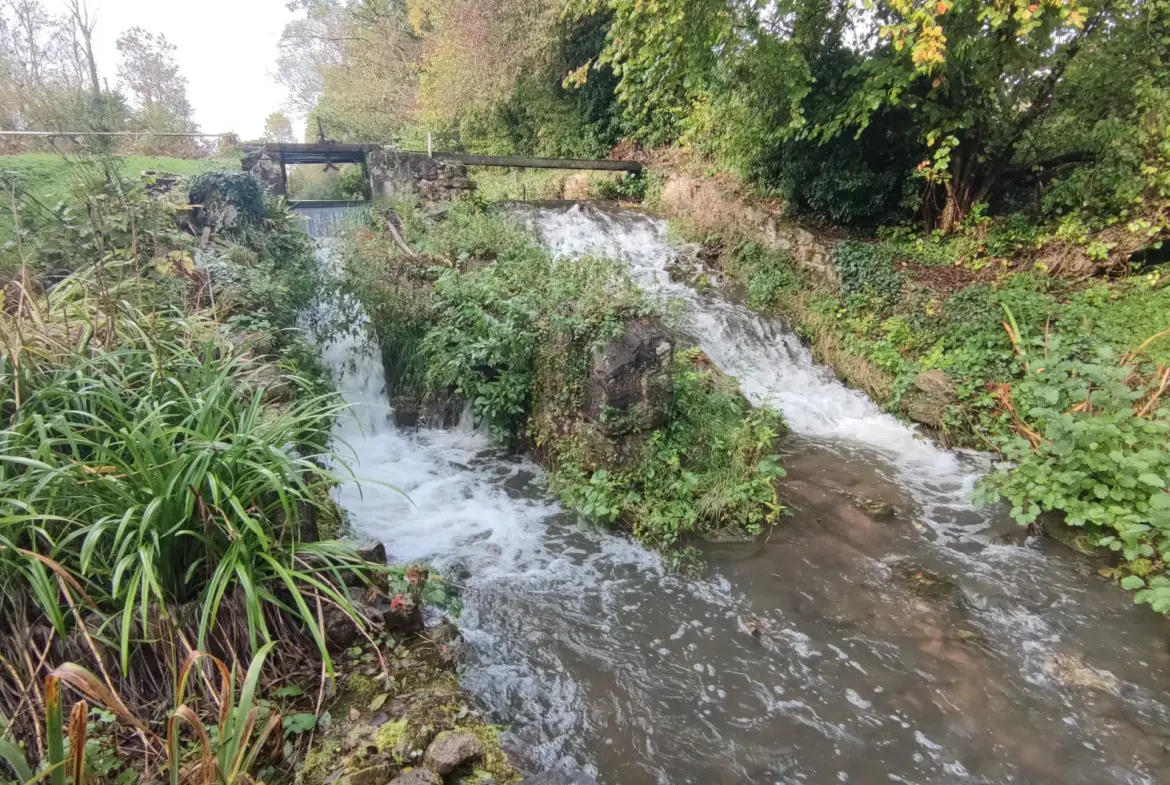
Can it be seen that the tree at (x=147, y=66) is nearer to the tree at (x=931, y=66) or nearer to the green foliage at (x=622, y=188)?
the green foliage at (x=622, y=188)

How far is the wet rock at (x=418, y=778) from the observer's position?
88.6 inches

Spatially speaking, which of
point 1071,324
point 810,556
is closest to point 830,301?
point 1071,324

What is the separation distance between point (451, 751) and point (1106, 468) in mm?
5059

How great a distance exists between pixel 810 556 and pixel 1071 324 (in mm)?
4518

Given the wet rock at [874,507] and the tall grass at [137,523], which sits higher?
the tall grass at [137,523]

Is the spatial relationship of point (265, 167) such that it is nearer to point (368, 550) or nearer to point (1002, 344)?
point (368, 550)

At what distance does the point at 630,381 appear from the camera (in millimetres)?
5180

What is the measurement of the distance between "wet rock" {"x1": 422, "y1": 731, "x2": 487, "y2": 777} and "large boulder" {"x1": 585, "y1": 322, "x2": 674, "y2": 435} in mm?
2979

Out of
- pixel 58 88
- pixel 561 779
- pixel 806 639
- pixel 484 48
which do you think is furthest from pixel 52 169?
pixel 484 48

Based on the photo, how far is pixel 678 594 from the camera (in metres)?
4.26

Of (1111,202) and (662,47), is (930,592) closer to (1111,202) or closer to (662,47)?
(1111,202)

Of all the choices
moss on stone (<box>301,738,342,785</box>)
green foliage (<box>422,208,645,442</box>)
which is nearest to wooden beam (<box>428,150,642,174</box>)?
green foliage (<box>422,208,645,442</box>)

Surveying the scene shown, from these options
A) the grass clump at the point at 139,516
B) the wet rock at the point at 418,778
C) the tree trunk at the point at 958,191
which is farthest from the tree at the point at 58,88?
the tree trunk at the point at 958,191

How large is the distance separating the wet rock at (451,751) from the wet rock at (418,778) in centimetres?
8
